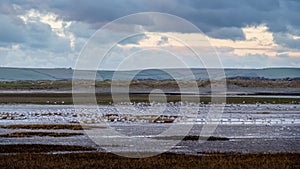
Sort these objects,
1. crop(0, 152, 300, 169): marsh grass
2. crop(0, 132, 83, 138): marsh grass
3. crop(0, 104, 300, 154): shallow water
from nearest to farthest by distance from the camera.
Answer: crop(0, 152, 300, 169): marsh grass → crop(0, 104, 300, 154): shallow water → crop(0, 132, 83, 138): marsh grass

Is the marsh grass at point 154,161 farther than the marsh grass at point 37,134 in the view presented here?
No

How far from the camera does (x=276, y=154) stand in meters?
28.3

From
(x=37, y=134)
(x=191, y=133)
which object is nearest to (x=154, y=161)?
(x=191, y=133)

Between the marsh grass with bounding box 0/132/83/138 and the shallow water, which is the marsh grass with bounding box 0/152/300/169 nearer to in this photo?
the shallow water

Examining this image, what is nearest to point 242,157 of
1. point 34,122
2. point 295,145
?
point 295,145

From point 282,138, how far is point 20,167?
19018mm

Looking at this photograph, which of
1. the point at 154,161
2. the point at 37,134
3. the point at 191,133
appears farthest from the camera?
the point at 191,133

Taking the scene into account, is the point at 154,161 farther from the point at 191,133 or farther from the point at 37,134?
the point at 37,134

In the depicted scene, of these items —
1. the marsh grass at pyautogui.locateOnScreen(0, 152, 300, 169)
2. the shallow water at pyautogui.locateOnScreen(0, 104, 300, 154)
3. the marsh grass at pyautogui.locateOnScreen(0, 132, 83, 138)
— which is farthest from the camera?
the marsh grass at pyautogui.locateOnScreen(0, 132, 83, 138)

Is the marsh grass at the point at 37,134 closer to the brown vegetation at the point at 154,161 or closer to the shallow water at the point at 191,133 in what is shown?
the shallow water at the point at 191,133

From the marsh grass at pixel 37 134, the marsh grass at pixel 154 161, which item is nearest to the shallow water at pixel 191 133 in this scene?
the marsh grass at pixel 37 134

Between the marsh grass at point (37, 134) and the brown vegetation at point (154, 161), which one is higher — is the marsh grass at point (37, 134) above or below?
above

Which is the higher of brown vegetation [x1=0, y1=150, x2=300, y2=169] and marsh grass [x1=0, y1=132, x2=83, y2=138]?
marsh grass [x1=0, y1=132, x2=83, y2=138]

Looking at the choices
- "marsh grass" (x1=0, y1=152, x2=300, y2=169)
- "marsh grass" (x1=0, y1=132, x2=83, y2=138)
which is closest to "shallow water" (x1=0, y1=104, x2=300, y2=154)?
"marsh grass" (x1=0, y1=132, x2=83, y2=138)
